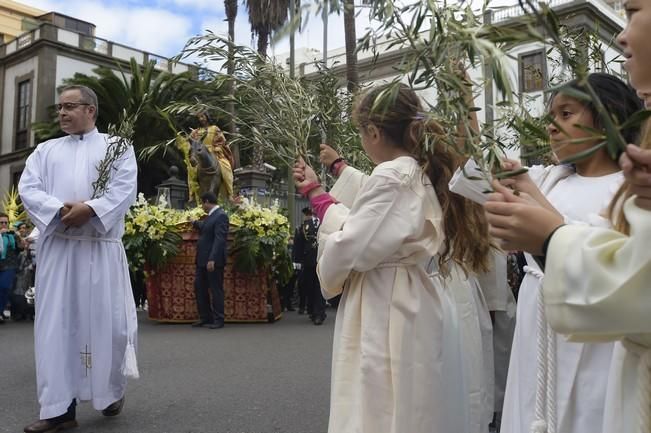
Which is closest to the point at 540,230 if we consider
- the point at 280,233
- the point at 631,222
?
the point at 631,222

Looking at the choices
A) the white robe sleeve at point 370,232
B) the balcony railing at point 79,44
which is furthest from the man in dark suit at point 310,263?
the balcony railing at point 79,44

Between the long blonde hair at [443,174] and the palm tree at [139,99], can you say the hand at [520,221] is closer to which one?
the long blonde hair at [443,174]

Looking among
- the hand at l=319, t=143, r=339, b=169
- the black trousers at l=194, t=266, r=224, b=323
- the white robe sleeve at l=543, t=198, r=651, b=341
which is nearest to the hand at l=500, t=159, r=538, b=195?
the white robe sleeve at l=543, t=198, r=651, b=341

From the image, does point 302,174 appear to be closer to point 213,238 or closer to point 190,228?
point 213,238

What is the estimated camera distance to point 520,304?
202 centimetres

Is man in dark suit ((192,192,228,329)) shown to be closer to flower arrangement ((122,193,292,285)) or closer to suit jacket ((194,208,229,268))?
suit jacket ((194,208,229,268))

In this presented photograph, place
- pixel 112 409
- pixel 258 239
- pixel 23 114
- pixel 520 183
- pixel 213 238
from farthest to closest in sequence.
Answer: pixel 23 114, pixel 258 239, pixel 213 238, pixel 112 409, pixel 520 183

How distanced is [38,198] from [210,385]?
2.12m

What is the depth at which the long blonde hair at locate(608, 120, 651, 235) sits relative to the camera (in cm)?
123

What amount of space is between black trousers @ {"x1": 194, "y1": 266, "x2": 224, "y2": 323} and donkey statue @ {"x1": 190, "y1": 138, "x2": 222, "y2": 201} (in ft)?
10.8

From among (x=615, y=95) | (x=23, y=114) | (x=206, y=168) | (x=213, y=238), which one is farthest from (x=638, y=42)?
(x=23, y=114)

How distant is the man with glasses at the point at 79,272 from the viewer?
A: 3850 millimetres

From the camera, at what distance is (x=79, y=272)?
403 cm

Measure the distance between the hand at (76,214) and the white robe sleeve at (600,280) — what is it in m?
3.30
